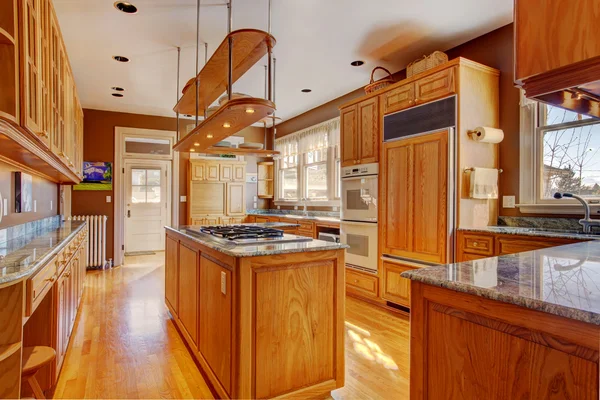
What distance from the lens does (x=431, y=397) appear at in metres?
1.10

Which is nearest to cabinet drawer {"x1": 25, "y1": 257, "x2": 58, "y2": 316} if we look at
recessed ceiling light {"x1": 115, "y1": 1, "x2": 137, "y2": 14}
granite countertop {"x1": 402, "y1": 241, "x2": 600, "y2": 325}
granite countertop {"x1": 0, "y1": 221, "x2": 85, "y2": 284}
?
granite countertop {"x1": 0, "y1": 221, "x2": 85, "y2": 284}

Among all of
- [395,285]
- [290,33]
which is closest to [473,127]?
[395,285]

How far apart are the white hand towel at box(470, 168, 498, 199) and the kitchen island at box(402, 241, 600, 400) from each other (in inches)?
71.0

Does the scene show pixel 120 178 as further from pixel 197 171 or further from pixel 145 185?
pixel 197 171

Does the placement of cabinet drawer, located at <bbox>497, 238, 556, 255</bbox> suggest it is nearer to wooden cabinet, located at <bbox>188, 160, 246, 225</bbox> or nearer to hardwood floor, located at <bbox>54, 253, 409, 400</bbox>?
hardwood floor, located at <bbox>54, 253, 409, 400</bbox>

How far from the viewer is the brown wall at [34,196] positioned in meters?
2.54

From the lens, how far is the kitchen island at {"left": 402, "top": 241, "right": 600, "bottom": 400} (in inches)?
31.1

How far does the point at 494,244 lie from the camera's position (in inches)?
107

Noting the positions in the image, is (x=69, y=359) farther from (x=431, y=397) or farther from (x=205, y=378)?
(x=431, y=397)

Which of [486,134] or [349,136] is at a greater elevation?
[349,136]

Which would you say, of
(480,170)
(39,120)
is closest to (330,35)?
(480,170)

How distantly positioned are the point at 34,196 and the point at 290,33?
9.60 ft

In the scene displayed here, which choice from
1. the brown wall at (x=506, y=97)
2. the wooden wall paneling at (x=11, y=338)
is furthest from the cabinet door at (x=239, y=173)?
the wooden wall paneling at (x=11, y=338)

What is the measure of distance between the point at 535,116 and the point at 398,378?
249cm
